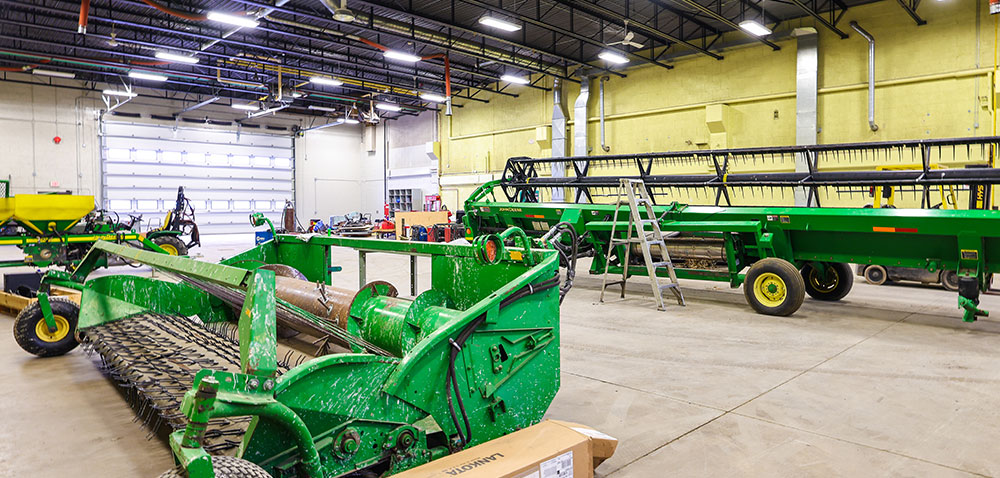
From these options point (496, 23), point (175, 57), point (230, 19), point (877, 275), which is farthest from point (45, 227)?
point (877, 275)

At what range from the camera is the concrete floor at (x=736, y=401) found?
2668 millimetres

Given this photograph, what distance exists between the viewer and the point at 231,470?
5.20ft

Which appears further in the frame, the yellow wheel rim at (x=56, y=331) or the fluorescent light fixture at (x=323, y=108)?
the fluorescent light fixture at (x=323, y=108)

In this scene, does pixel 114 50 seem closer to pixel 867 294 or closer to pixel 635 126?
pixel 635 126

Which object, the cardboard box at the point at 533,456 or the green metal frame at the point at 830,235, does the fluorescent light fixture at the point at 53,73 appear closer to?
the green metal frame at the point at 830,235

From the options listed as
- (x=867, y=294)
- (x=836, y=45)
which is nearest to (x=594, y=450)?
(x=867, y=294)

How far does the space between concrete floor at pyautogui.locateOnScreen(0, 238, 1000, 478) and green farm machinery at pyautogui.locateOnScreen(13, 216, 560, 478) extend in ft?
1.15

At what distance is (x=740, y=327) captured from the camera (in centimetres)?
564

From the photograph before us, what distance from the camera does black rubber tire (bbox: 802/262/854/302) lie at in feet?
22.8

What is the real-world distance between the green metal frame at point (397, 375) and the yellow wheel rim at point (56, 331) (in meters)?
1.24

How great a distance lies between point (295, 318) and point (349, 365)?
4.11 ft

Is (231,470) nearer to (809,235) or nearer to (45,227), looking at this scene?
(809,235)

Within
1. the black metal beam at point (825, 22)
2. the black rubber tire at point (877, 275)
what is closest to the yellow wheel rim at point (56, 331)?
the black rubber tire at point (877, 275)

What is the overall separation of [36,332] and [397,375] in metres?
3.73
